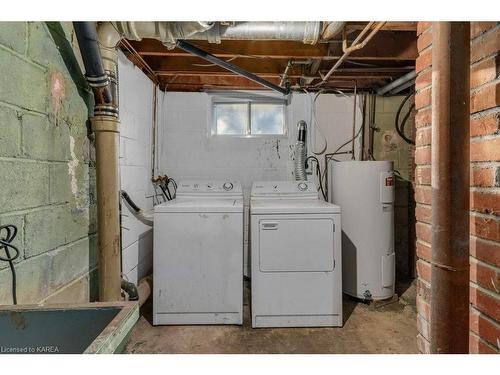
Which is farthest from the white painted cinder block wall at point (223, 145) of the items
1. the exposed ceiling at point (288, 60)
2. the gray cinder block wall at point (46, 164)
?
the gray cinder block wall at point (46, 164)

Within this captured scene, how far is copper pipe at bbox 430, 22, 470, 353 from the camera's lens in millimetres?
833

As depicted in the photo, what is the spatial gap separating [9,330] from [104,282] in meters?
0.78

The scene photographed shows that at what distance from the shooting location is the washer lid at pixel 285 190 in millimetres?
2688

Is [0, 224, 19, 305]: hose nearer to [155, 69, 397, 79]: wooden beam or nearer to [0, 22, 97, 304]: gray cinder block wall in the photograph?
[0, 22, 97, 304]: gray cinder block wall

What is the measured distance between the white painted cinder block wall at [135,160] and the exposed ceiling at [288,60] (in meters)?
0.21

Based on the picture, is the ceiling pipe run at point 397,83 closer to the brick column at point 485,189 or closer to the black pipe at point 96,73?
the brick column at point 485,189

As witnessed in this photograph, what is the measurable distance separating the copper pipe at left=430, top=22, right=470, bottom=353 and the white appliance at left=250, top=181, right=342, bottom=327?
112 centimetres

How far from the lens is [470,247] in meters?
0.93

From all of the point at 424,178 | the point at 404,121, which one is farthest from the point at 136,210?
the point at 404,121

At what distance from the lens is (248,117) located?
315 cm

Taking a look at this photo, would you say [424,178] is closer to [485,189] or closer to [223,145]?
[485,189]

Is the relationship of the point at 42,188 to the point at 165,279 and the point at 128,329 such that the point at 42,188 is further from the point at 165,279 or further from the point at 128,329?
the point at 165,279

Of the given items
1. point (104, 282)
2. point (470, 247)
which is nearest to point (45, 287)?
point (104, 282)

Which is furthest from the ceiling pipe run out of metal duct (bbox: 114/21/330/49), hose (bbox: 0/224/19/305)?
hose (bbox: 0/224/19/305)
